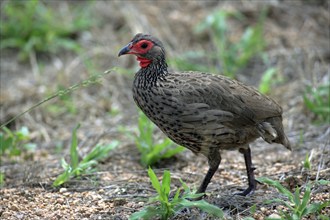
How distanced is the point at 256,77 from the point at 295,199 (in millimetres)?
4066

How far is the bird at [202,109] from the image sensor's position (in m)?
4.71

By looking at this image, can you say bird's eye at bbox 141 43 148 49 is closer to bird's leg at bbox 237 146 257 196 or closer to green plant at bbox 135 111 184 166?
green plant at bbox 135 111 184 166

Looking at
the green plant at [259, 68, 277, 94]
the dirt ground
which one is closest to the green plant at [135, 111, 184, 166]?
the dirt ground

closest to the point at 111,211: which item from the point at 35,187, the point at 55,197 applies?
the point at 55,197

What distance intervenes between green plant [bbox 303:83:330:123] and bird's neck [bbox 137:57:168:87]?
206cm

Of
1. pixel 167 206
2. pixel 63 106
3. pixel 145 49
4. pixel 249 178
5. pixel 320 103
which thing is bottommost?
pixel 249 178

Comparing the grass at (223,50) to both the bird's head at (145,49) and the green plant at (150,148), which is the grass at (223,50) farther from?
the bird's head at (145,49)

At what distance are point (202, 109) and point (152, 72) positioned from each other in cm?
57

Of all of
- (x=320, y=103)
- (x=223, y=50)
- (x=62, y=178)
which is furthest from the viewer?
(x=223, y=50)

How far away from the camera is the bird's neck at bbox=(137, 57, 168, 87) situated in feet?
16.2

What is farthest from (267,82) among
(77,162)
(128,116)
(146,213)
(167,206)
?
(146,213)

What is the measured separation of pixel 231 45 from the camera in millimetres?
8484

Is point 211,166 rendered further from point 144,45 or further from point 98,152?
point 98,152

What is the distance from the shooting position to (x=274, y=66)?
822 centimetres
